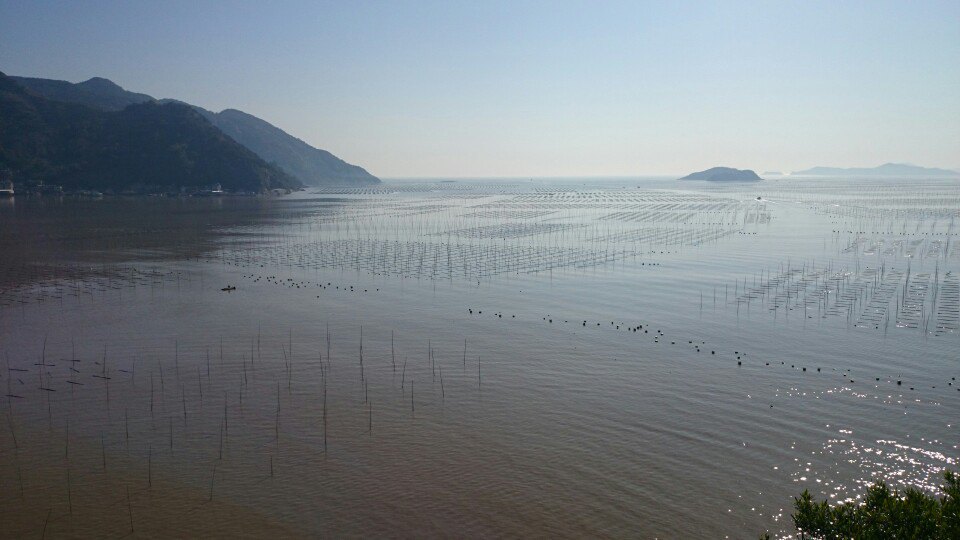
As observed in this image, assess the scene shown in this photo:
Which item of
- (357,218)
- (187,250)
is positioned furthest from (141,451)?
(357,218)

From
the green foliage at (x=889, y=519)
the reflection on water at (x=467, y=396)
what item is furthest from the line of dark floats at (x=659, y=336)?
the green foliage at (x=889, y=519)

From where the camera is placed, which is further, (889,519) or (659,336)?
(659,336)

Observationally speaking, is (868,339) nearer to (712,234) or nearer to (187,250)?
(712,234)

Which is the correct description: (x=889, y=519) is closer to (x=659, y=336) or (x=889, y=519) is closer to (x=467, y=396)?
(x=467, y=396)

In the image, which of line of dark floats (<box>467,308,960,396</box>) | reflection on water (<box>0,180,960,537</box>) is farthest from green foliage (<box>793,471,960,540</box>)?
line of dark floats (<box>467,308,960,396</box>)

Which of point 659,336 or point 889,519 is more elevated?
point 889,519

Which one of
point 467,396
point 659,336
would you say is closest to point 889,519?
point 467,396

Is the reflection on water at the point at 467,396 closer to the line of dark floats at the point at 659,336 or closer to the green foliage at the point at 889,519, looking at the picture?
the line of dark floats at the point at 659,336

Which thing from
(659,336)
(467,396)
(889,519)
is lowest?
(467,396)
